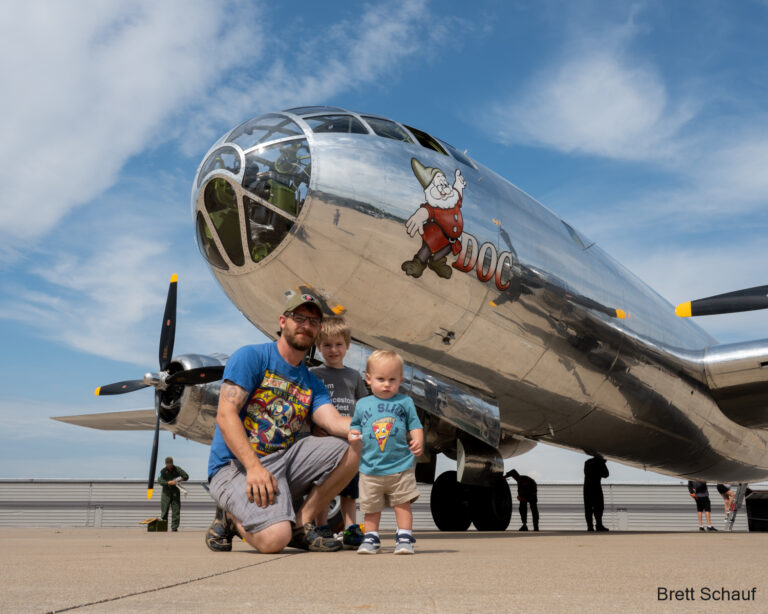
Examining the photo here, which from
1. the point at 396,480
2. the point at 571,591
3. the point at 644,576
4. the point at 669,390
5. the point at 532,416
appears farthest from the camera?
the point at 669,390

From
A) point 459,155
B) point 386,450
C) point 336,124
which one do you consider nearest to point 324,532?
point 386,450

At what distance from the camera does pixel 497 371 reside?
9.23 metres

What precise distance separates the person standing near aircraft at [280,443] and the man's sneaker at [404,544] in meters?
0.45

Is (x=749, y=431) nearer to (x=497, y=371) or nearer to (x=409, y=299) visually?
(x=497, y=371)

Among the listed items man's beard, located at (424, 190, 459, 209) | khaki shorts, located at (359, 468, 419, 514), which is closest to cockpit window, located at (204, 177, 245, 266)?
man's beard, located at (424, 190, 459, 209)

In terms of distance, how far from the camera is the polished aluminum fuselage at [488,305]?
7781 mm

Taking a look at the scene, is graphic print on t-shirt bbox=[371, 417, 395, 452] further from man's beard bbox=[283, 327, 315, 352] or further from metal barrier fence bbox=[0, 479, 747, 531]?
metal barrier fence bbox=[0, 479, 747, 531]

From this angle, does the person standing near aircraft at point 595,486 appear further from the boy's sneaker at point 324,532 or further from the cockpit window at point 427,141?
the boy's sneaker at point 324,532

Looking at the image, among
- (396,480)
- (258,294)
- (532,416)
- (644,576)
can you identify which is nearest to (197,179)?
(258,294)

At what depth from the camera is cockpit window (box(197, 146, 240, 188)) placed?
768 cm

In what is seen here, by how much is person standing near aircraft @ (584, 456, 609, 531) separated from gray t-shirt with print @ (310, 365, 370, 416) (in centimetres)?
852

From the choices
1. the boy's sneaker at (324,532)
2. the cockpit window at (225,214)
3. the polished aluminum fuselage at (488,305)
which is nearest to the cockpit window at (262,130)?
the polished aluminum fuselage at (488,305)

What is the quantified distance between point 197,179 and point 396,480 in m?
4.89

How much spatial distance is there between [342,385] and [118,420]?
45.4 ft
